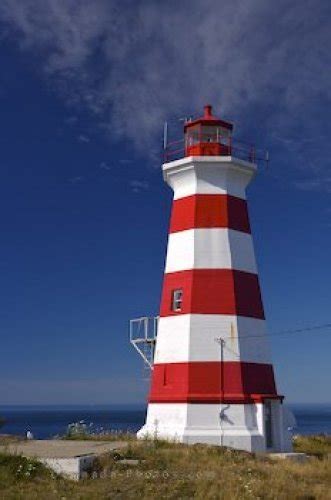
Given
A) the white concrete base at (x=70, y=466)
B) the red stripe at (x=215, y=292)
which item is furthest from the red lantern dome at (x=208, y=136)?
the white concrete base at (x=70, y=466)

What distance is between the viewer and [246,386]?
767 inches

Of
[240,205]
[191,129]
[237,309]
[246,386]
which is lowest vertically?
[246,386]

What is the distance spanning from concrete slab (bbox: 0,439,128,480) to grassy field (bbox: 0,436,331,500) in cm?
24

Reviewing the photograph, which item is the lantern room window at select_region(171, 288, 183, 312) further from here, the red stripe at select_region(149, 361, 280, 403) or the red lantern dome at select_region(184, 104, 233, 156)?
the red lantern dome at select_region(184, 104, 233, 156)

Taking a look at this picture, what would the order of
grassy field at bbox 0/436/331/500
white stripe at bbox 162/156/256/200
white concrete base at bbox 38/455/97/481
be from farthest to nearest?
white stripe at bbox 162/156/256/200
white concrete base at bbox 38/455/97/481
grassy field at bbox 0/436/331/500

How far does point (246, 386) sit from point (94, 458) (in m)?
6.13

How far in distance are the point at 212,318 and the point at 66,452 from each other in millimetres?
5978

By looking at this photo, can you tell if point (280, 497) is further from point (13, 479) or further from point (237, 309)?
point (237, 309)

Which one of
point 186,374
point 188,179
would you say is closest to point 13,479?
point 186,374

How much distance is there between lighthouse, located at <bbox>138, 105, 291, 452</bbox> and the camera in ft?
62.8

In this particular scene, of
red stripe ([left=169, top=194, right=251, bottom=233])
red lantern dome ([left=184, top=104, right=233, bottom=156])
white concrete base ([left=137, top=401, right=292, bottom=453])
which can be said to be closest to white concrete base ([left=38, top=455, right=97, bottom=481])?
white concrete base ([left=137, top=401, right=292, bottom=453])

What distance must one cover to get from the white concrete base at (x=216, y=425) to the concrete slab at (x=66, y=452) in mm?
A: 1590

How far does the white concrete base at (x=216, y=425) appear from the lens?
18.8 m

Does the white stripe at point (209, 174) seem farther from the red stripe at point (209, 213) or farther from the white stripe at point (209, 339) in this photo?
the white stripe at point (209, 339)
